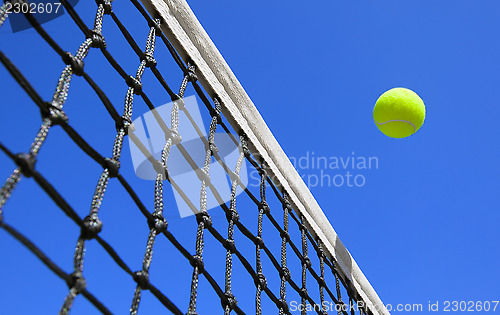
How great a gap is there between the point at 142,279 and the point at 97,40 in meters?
0.73

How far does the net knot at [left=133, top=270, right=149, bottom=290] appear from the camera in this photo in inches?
48.6

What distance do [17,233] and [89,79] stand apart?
569mm

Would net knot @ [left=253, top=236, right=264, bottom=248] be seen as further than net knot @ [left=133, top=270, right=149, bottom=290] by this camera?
Yes

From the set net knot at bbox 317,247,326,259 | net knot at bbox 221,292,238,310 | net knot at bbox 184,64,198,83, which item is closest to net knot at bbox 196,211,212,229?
net knot at bbox 221,292,238,310

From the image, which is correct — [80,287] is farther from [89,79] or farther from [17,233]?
[89,79]

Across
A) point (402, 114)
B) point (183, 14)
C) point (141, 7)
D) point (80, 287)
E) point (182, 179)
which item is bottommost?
point (80, 287)

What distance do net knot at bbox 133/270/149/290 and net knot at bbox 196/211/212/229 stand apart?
42 cm

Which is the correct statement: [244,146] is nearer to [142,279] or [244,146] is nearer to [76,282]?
[142,279]

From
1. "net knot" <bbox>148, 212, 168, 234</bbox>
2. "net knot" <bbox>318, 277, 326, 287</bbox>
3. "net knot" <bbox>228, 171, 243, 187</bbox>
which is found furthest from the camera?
"net knot" <bbox>318, 277, 326, 287</bbox>

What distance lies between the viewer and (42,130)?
1102 mm

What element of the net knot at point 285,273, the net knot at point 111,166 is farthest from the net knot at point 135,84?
the net knot at point 285,273

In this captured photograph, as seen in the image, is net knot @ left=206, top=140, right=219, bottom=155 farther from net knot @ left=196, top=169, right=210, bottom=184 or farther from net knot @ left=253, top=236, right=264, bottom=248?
net knot @ left=253, top=236, right=264, bottom=248

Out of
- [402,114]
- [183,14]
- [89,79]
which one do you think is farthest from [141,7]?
[402,114]

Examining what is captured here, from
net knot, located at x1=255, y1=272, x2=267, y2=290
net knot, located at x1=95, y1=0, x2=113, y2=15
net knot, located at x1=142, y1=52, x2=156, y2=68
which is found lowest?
net knot, located at x1=255, y1=272, x2=267, y2=290
